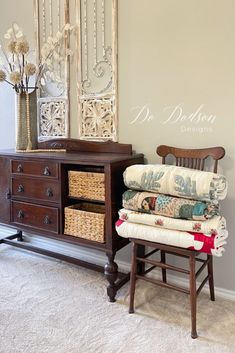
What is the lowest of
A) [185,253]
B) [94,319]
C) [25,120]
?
[94,319]

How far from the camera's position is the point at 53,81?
293cm

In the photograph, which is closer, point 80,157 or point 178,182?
point 178,182

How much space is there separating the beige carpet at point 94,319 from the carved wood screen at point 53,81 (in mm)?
1228

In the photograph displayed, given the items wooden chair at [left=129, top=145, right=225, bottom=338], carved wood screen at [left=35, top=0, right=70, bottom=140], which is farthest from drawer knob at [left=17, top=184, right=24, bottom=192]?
wooden chair at [left=129, top=145, right=225, bottom=338]

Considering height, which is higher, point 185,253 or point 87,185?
point 87,185

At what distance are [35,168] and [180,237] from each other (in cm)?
119

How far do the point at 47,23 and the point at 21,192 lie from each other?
1437mm

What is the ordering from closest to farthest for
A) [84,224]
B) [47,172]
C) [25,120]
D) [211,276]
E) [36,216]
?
1. [211,276]
2. [84,224]
3. [47,172]
4. [36,216]
5. [25,120]

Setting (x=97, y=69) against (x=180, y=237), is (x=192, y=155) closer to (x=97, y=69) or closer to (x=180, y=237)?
(x=180, y=237)

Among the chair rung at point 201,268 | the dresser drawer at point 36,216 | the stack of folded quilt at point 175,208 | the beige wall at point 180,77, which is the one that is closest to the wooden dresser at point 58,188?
the dresser drawer at point 36,216

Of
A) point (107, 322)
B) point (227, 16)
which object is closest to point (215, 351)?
point (107, 322)

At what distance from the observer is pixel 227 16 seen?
2.12 m

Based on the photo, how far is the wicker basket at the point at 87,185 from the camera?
2.26 meters

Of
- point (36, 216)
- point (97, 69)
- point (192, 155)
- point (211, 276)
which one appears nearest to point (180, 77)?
point (192, 155)
